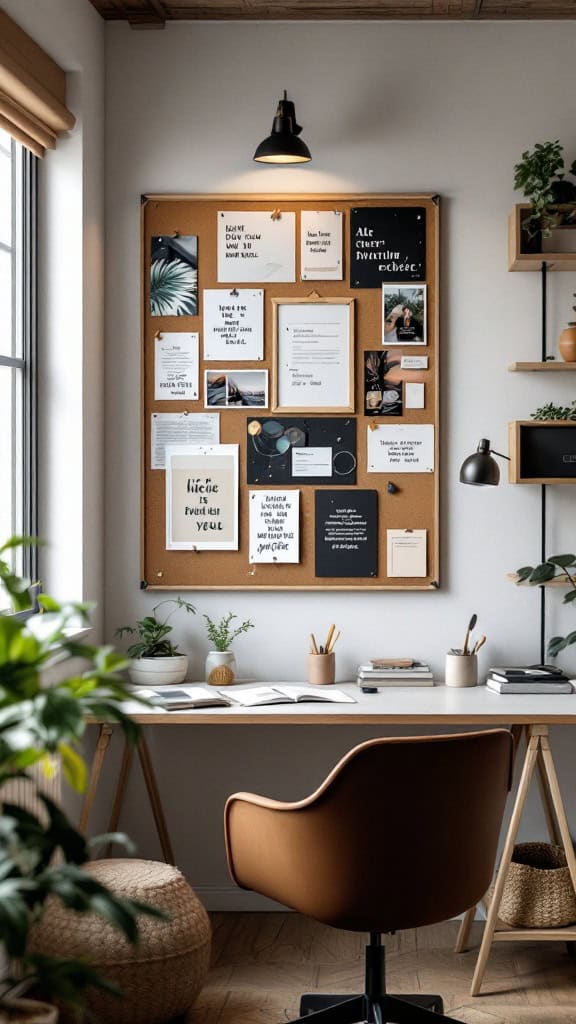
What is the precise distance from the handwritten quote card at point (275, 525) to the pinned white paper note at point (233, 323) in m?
0.46

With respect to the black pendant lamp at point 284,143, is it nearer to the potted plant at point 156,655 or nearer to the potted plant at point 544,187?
the potted plant at point 544,187

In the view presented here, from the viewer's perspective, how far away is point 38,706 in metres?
1.48

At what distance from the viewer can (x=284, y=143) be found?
3229mm

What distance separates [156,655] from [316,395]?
97 centimetres

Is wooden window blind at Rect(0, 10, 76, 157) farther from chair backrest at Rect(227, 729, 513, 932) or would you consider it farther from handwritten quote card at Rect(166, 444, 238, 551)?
chair backrest at Rect(227, 729, 513, 932)

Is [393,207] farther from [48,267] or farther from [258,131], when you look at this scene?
[48,267]

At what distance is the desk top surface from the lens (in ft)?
9.72

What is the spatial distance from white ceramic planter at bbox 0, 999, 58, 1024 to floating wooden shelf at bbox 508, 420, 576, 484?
2.14 m

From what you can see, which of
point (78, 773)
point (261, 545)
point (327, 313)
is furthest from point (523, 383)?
point (78, 773)

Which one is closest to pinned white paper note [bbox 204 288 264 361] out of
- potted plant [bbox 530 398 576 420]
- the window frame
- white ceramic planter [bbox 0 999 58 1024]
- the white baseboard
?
the window frame

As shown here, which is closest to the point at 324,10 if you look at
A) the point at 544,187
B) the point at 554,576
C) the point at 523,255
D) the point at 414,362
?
the point at 544,187

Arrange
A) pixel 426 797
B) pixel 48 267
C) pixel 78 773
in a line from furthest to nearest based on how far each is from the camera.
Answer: pixel 48 267 < pixel 426 797 < pixel 78 773

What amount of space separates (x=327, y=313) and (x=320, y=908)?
1.89m

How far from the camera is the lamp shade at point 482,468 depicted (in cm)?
323
